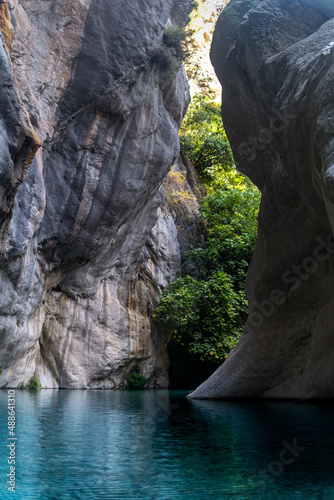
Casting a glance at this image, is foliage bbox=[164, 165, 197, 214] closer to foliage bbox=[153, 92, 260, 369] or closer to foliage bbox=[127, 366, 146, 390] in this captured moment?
foliage bbox=[153, 92, 260, 369]

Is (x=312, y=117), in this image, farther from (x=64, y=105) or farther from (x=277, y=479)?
(x=64, y=105)

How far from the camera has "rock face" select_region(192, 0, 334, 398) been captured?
7281mm

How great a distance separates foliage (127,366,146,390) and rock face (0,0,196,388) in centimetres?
26

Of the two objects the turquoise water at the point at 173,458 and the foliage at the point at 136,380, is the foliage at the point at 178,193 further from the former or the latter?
the turquoise water at the point at 173,458

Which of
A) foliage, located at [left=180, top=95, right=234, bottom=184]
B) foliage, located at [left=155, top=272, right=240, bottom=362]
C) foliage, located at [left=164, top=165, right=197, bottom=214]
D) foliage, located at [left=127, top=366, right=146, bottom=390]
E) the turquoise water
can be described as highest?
foliage, located at [left=180, top=95, right=234, bottom=184]

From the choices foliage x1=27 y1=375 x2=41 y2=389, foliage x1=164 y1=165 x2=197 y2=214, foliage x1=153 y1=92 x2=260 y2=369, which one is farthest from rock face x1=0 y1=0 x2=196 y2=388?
foliage x1=164 y1=165 x2=197 y2=214

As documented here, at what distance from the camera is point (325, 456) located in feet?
12.7

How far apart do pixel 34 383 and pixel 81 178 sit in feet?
22.5

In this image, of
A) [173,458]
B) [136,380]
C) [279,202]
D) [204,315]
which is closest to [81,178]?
[279,202]

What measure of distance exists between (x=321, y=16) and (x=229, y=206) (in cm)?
1614

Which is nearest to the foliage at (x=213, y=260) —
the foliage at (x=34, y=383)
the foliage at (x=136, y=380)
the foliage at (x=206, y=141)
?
the foliage at (x=206, y=141)

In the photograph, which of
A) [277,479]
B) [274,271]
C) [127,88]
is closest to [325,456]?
[277,479]

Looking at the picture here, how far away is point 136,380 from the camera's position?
20.0 meters

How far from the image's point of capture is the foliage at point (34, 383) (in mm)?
15820
